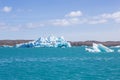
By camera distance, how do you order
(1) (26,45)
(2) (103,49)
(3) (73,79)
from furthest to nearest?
(1) (26,45) → (2) (103,49) → (3) (73,79)

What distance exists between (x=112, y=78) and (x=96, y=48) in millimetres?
69480

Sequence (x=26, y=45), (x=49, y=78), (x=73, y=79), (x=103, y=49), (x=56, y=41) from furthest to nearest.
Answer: (x=26, y=45)
(x=56, y=41)
(x=103, y=49)
(x=49, y=78)
(x=73, y=79)

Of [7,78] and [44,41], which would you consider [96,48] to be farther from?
[7,78]

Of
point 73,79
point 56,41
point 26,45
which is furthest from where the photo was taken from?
point 26,45

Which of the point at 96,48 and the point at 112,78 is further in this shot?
the point at 96,48

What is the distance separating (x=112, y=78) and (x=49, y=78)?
6.11 m

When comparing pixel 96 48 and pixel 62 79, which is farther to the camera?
pixel 96 48

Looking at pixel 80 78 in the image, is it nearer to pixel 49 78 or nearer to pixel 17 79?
pixel 49 78

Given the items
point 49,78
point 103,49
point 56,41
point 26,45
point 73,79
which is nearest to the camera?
point 73,79

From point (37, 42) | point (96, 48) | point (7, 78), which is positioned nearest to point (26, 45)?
point (37, 42)

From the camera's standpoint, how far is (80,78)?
2836cm

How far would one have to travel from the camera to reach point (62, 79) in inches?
1096

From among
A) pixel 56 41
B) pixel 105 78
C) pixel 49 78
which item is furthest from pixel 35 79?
pixel 56 41

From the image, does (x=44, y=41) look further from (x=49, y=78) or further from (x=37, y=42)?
(x=49, y=78)
